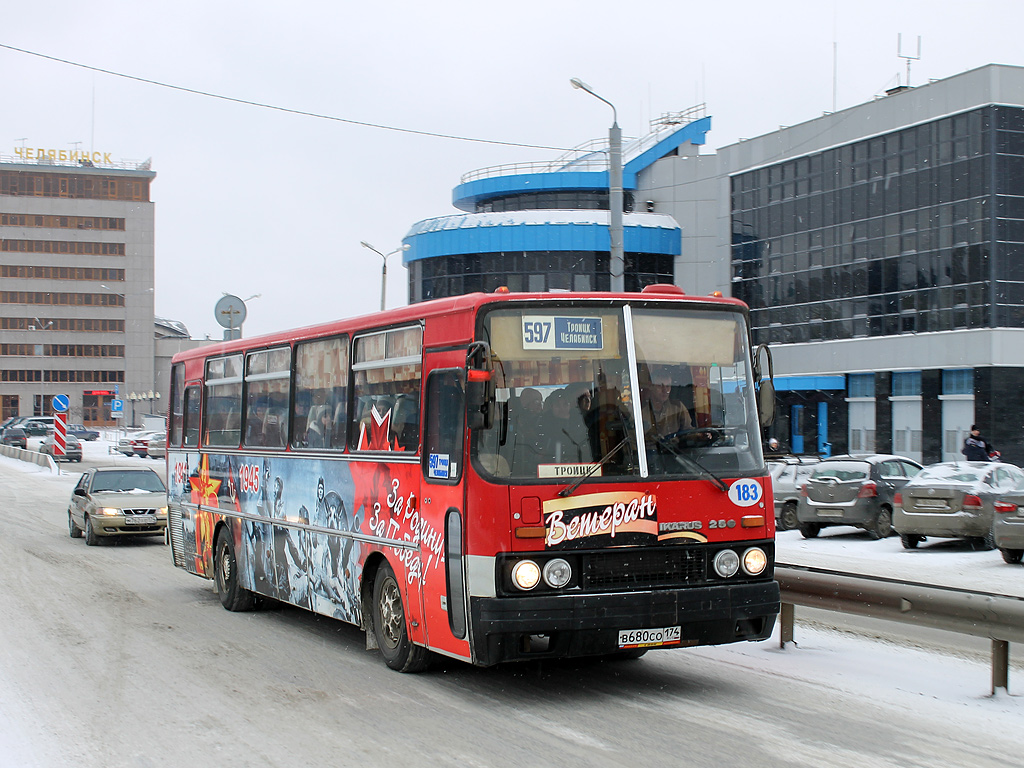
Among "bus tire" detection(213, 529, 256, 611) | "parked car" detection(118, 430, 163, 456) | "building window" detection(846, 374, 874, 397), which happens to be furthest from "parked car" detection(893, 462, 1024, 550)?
"parked car" detection(118, 430, 163, 456)

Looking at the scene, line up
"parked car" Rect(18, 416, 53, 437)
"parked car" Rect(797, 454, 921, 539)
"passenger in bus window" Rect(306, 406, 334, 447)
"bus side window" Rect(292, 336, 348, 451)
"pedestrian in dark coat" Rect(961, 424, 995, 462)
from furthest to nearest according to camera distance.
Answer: "parked car" Rect(18, 416, 53, 437)
"pedestrian in dark coat" Rect(961, 424, 995, 462)
"parked car" Rect(797, 454, 921, 539)
"passenger in bus window" Rect(306, 406, 334, 447)
"bus side window" Rect(292, 336, 348, 451)

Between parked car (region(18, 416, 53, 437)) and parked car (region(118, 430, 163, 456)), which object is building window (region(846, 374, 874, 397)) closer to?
parked car (region(118, 430, 163, 456))

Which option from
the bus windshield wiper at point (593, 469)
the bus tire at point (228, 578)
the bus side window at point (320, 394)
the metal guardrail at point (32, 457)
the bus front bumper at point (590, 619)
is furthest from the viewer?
the metal guardrail at point (32, 457)

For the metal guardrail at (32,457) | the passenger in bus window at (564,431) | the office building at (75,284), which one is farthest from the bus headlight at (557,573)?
the office building at (75,284)

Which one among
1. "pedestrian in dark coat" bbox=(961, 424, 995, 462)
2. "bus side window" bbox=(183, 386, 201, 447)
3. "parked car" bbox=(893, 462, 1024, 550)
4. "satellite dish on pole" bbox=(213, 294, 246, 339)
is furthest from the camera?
"pedestrian in dark coat" bbox=(961, 424, 995, 462)

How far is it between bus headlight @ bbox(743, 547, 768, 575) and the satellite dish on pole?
1646cm

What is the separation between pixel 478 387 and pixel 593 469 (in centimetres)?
96

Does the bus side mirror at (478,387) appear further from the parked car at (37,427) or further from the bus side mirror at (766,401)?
the parked car at (37,427)

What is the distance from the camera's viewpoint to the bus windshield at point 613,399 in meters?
7.57

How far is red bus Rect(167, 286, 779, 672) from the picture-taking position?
7.42 metres

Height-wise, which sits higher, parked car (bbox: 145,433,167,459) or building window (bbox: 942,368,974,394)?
building window (bbox: 942,368,974,394)

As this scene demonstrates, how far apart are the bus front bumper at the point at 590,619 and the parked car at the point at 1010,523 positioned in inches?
399

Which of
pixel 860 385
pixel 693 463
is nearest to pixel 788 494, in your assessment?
pixel 693 463

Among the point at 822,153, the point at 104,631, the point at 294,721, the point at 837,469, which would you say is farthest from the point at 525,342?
the point at 822,153
